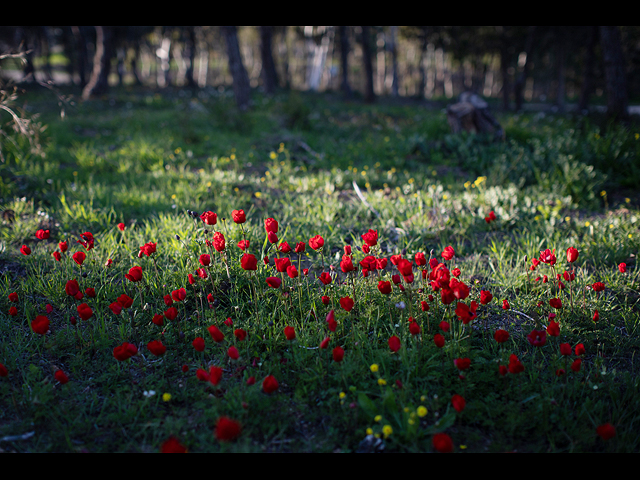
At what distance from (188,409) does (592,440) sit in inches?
78.8

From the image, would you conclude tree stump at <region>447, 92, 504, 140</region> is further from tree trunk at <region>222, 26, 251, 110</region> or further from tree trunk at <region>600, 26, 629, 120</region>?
tree trunk at <region>222, 26, 251, 110</region>

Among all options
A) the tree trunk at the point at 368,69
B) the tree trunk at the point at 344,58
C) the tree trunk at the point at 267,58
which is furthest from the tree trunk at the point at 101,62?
the tree trunk at the point at 368,69

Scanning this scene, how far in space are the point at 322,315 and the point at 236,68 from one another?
33.9ft

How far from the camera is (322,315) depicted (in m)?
2.76

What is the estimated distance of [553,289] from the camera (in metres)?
3.07

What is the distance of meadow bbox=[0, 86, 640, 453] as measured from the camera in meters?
1.96

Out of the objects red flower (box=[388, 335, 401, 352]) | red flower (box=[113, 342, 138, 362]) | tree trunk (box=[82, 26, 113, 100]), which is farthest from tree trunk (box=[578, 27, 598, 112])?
tree trunk (box=[82, 26, 113, 100])

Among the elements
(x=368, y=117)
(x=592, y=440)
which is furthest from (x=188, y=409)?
(x=368, y=117)

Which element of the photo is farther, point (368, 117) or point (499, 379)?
point (368, 117)

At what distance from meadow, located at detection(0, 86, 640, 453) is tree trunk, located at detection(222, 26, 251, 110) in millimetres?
6598

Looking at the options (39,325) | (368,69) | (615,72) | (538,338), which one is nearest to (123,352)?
(39,325)

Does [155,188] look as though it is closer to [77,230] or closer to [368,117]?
[77,230]

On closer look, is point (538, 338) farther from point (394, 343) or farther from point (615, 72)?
point (615, 72)

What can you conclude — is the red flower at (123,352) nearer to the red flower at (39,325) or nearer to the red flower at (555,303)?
the red flower at (39,325)
